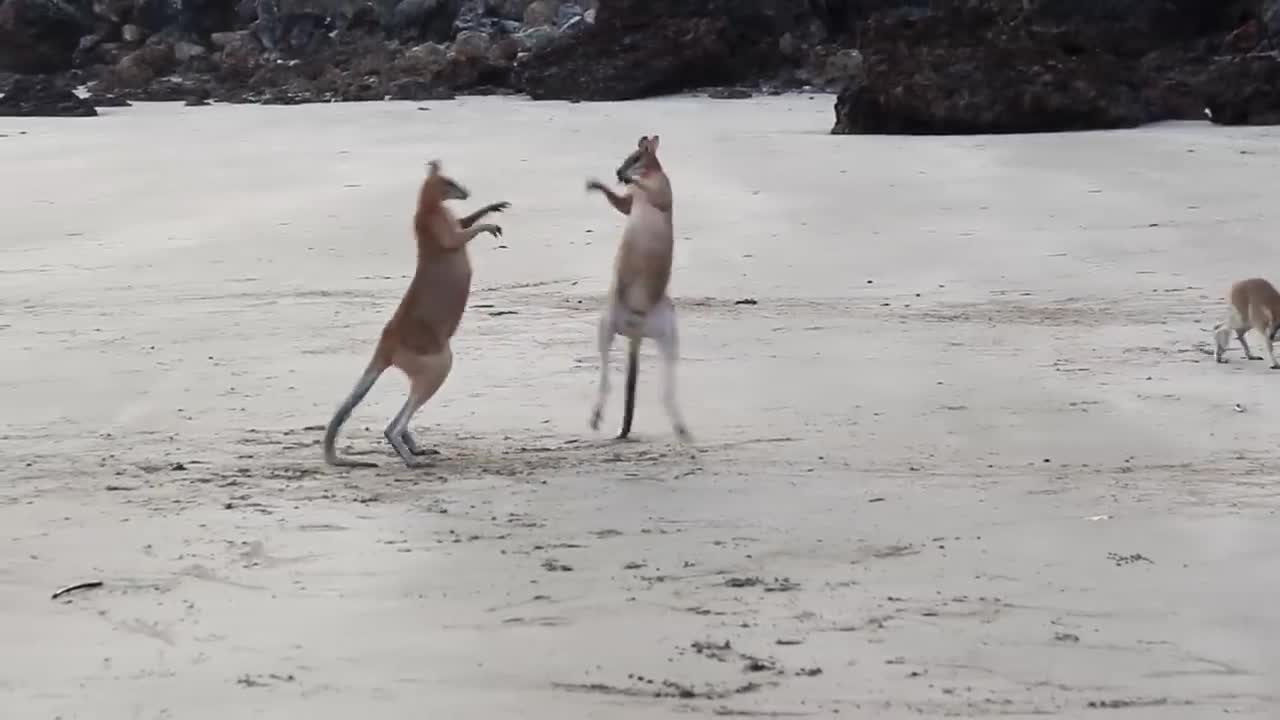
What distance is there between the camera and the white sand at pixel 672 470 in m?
3.25

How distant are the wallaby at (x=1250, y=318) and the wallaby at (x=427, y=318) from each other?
296cm

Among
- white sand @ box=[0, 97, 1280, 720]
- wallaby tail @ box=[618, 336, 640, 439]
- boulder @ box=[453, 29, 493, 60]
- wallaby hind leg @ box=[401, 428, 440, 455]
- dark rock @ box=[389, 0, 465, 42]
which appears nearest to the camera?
white sand @ box=[0, 97, 1280, 720]

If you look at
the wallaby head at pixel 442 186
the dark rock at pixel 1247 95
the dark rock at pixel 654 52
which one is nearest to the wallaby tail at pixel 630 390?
the wallaby head at pixel 442 186

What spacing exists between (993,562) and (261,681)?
1713 mm

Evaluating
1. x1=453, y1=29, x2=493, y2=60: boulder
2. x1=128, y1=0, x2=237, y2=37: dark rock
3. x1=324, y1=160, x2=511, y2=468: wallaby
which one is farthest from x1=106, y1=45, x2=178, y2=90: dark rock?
x1=324, y1=160, x2=511, y2=468: wallaby

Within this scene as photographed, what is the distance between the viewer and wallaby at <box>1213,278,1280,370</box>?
625 cm

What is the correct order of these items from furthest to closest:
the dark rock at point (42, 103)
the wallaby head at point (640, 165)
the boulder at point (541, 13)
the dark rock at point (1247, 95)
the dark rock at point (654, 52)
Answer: the boulder at point (541, 13), the dark rock at point (654, 52), the dark rock at point (42, 103), the dark rock at point (1247, 95), the wallaby head at point (640, 165)

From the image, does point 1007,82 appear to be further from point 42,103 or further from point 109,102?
point 109,102

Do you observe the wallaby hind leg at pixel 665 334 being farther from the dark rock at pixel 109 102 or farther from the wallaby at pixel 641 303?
the dark rock at pixel 109 102

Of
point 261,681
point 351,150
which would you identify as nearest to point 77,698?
point 261,681

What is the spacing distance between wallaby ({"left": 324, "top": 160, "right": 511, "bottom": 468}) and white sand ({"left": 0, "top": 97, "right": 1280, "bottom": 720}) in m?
0.23

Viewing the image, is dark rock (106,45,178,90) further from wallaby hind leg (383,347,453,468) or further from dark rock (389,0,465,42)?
wallaby hind leg (383,347,453,468)

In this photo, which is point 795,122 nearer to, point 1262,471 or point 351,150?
point 351,150

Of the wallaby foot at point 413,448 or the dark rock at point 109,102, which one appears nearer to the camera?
the wallaby foot at point 413,448
